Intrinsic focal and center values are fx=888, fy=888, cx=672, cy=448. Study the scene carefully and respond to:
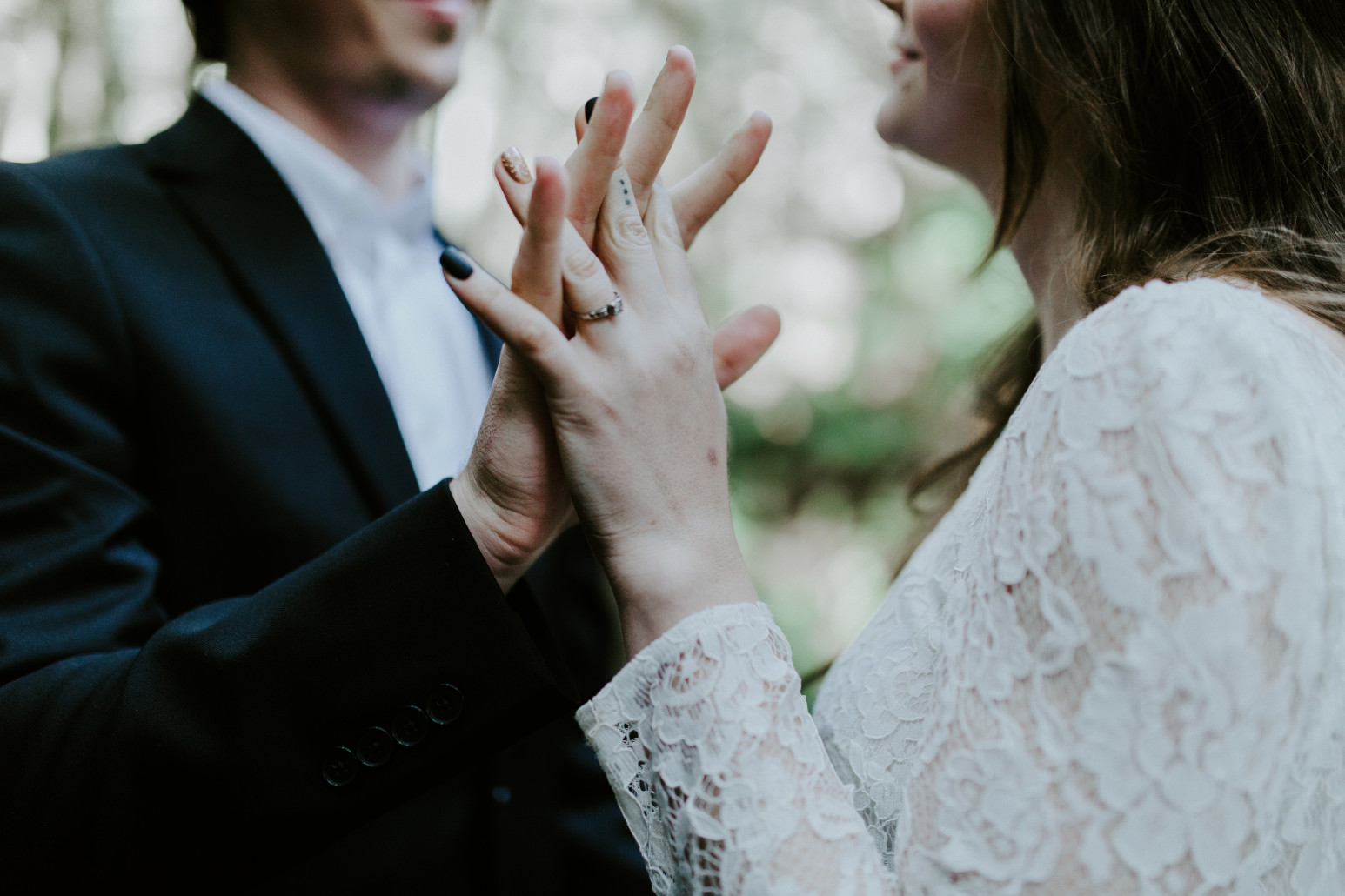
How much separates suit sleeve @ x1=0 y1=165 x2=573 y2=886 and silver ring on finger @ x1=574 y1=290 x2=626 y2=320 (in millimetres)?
295

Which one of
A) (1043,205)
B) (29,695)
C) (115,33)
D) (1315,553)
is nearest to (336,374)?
(29,695)

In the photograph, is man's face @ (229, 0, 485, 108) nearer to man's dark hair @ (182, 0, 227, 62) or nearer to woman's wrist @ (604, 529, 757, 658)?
man's dark hair @ (182, 0, 227, 62)

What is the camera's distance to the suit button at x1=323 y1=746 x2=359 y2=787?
1072 mm

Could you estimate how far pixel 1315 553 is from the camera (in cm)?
84

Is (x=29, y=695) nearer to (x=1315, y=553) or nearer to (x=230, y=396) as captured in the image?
(x=230, y=396)

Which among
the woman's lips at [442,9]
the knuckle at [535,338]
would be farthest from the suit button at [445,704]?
the woman's lips at [442,9]

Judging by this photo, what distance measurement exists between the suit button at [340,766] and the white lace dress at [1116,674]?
1.21 feet

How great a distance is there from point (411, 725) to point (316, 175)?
1232 mm

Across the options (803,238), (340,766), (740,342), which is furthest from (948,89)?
(803,238)

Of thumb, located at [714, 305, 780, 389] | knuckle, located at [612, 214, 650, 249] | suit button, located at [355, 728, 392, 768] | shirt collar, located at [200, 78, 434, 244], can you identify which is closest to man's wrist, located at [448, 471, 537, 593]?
suit button, located at [355, 728, 392, 768]

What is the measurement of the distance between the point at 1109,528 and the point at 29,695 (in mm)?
1283

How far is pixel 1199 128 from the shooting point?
3.97 feet

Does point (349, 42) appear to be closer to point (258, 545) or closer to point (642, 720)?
point (258, 545)

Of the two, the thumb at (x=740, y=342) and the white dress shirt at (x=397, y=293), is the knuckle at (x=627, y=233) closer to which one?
the thumb at (x=740, y=342)
